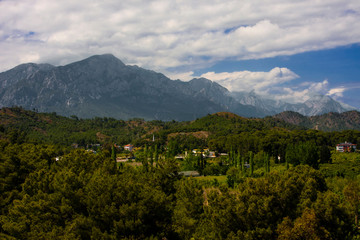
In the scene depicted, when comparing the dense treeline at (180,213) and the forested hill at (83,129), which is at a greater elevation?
the forested hill at (83,129)

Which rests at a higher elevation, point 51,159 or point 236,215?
point 51,159

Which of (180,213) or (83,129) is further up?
(83,129)

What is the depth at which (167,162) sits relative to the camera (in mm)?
40406

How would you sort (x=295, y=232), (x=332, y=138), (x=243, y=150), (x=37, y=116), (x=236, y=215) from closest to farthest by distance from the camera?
1. (x=295, y=232)
2. (x=236, y=215)
3. (x=243, y=150)
4. (x=332, y=138)
5. (x=37, y=116)

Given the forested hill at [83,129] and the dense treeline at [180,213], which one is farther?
the forested hill at [83,129]

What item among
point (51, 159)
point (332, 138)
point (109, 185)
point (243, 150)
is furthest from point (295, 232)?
point (332, 138)

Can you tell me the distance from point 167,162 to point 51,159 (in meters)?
22.7

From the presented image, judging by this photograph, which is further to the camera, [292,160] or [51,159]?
[292,160]

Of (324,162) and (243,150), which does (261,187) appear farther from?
(243,150)

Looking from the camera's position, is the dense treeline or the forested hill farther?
the forested hill

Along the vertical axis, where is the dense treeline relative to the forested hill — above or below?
below

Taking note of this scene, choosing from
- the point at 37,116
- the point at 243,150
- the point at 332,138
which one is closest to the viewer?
the point at 243,150

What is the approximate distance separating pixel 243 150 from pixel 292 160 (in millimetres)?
27672

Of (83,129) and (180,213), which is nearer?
(180,213)
